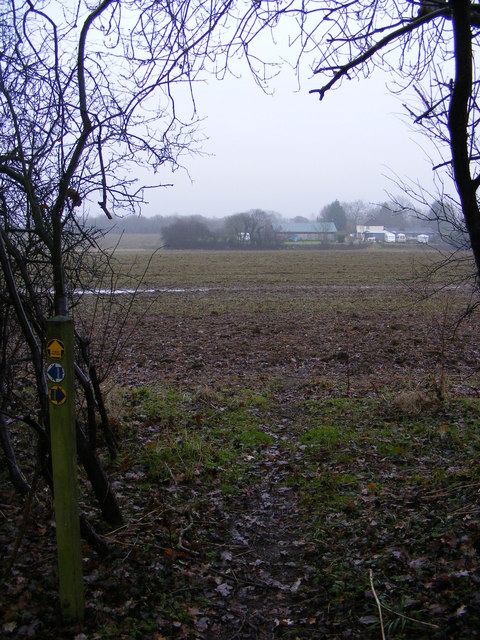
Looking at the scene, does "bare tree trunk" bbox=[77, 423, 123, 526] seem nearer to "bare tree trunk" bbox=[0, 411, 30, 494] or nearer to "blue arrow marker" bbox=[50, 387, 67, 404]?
"bare tree trunk" bbox=[0, 411, 30, 494]

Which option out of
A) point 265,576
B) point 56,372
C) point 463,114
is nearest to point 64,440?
point 56,372

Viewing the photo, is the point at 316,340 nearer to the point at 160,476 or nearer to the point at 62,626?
the point at 160,476

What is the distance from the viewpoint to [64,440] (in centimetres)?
359

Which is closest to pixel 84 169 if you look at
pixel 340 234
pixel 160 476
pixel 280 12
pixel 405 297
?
pixel 280 12

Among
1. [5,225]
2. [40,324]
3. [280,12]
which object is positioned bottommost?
[40,324]

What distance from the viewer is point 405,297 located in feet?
78.2

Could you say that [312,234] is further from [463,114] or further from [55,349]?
[55,349]

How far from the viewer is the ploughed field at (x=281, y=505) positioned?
4.06 metres

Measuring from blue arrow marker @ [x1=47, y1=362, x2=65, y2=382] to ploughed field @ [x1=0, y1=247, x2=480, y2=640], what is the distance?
1.67 metres

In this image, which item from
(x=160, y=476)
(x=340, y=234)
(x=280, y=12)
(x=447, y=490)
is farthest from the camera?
(x=340, y=234)

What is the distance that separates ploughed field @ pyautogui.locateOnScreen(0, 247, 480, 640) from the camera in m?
4.06

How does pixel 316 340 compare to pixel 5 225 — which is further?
pixel 316 340

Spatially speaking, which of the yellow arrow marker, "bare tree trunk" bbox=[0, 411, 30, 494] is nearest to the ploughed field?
"bare tree trunk" bbox=[0, 411, 30, 494]

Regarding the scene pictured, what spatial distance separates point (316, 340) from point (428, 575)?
10.9 m
